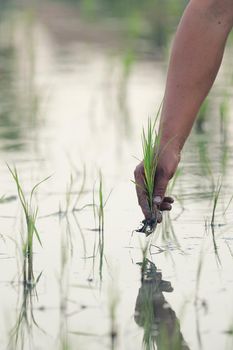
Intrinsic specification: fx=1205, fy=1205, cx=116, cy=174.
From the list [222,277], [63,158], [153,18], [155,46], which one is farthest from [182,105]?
[153,18]

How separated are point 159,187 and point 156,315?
45 cm

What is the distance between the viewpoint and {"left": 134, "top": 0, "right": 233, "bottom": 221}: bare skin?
2.88m

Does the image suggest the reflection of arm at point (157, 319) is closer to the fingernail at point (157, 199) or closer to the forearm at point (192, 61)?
the fingernail at point (157, 199)

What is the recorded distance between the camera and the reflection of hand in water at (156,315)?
2.39 metres

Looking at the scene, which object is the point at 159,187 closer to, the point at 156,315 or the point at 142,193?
the point at 142,193

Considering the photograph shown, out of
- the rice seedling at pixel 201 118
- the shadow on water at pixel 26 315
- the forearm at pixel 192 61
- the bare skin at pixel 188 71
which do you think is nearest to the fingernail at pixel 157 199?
the bare skin at pixel 188 71

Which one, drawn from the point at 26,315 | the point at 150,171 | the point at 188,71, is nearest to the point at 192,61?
the point at 188,71

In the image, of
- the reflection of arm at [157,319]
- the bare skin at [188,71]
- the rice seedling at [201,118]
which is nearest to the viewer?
the reflection of arm at [157,319]

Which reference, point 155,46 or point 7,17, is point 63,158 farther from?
point 7,17

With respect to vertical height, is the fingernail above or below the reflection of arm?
above

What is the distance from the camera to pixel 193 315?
2.55 meters

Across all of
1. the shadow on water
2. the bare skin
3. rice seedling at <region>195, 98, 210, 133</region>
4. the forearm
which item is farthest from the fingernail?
rice seedling at <region>195, 98, 210, 133</region>

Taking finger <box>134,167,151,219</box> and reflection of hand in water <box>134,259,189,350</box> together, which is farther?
finger <box>134,167,151,219</box>

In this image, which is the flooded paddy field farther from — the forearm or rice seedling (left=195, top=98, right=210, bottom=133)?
the forearm
